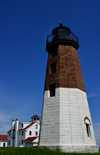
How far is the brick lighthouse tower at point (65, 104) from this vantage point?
16.5 m

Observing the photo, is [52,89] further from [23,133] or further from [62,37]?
[23,133]

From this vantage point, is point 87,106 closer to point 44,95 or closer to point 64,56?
point 44,95

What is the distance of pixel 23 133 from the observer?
51.3 m

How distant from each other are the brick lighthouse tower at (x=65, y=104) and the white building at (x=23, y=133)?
101 ft

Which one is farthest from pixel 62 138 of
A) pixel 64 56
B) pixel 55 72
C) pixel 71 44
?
pixel 71 44

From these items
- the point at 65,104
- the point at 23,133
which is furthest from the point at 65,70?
the point at 23,133

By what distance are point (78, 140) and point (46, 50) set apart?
14.1 meters

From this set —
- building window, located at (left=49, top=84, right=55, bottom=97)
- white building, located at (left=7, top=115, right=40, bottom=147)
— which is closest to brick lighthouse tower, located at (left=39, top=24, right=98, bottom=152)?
building window, located at (left=49, top=84, right=55, bottom=97)

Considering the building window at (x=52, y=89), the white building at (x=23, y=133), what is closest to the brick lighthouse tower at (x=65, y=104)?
the building window at (x=52, y=89)

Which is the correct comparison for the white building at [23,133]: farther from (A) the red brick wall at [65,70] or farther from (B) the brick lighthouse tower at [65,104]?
(A) the red brick wall at [65,70]

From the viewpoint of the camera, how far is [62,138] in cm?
1638

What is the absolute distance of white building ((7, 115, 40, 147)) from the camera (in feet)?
160

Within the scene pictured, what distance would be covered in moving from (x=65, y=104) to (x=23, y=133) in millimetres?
38336

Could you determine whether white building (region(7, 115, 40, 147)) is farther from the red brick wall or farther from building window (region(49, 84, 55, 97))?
the red brick wall
